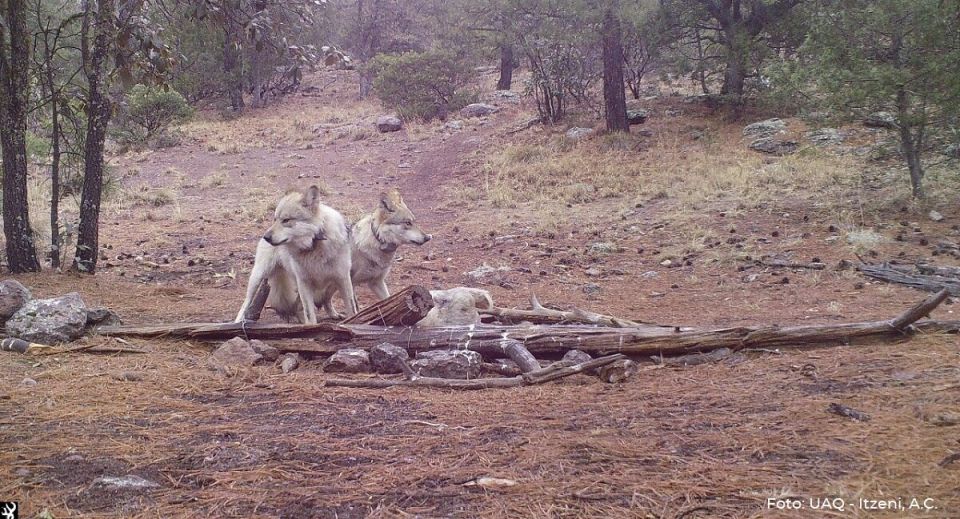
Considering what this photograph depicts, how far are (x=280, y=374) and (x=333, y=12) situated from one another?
31261 millimetres

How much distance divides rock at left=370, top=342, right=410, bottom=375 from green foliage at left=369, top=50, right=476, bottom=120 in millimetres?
20726

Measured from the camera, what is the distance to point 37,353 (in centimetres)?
456

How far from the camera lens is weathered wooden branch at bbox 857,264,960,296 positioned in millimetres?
6520

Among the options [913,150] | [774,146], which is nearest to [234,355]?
[913,150]

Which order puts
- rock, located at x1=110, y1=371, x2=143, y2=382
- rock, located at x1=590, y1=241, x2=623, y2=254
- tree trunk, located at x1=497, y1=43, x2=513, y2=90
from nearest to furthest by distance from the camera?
rock, located at x1=110, y1=371, x2=143, y2=382 → rock, located at x1=590, y1=241, x2=623, y2=254 → tree trunk, located at x1=497, y1=43, x2=513, y2=90

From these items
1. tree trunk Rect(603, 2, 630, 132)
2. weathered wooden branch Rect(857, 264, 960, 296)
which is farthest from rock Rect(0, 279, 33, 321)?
tree trunk Rect(603, 2, 630, 132)

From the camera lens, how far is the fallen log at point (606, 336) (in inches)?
165

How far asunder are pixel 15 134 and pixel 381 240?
4.24 metres

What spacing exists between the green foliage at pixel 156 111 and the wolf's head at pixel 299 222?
19.1m

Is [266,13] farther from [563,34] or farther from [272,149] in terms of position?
[272,149]

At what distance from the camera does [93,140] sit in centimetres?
774

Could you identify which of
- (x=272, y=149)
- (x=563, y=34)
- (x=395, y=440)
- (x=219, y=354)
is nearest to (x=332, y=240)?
(x=219, y=354)

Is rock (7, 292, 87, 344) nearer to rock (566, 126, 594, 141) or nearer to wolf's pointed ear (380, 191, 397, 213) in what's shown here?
wolf's pointed ear (380, 191, 397, 213)

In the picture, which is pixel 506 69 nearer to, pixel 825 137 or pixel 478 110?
pixel 478 110
